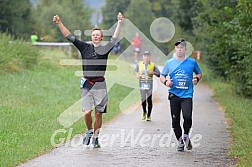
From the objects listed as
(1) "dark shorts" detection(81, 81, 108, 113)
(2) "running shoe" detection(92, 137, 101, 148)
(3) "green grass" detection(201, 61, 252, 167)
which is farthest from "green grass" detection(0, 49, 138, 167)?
(3) "green grass" detection(201, 61, 252, 167)

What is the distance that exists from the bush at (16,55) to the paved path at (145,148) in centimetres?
1038

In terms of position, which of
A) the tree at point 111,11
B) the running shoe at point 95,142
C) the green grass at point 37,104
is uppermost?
the tree at point 111,11

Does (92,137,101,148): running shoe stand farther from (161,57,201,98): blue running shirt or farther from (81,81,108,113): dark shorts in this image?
(161,57,201,98): blue running shirt

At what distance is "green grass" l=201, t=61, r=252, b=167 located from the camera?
1127cm

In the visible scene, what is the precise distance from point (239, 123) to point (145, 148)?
462cm

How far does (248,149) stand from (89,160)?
2959 millimetres

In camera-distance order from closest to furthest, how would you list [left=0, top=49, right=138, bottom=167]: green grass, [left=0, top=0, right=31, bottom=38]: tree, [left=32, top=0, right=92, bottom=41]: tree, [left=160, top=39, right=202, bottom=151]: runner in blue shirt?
[left=0, top=49, right=138, bottom=167]: green grass → [left=160, top=39, right=202, bottom=151]: runner in blue shirt → [left=32, top=0, right=92, bottom=41]: tree → [left=0, top=0, right=31, bottom=38]: tree

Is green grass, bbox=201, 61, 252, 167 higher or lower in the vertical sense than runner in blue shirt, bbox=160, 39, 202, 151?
lower

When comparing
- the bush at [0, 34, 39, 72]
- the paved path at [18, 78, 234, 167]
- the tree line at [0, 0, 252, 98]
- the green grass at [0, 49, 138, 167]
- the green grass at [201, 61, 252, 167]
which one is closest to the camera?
the paved path at [18, 78, 234, 167]

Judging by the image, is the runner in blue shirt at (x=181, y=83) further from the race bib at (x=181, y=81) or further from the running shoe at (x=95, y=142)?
the running shoe at (x=95, y=142)

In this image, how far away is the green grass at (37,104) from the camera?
11672 millimetres

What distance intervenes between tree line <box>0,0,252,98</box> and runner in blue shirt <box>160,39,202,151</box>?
585 centimetres

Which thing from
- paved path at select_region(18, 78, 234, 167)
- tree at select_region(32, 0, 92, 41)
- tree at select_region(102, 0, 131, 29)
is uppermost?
tree at select_region(102, 0, 131, 29)

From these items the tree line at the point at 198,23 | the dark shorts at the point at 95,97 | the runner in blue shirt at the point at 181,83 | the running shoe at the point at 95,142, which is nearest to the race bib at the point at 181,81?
the runner in blue shirt at the point at 181,83
